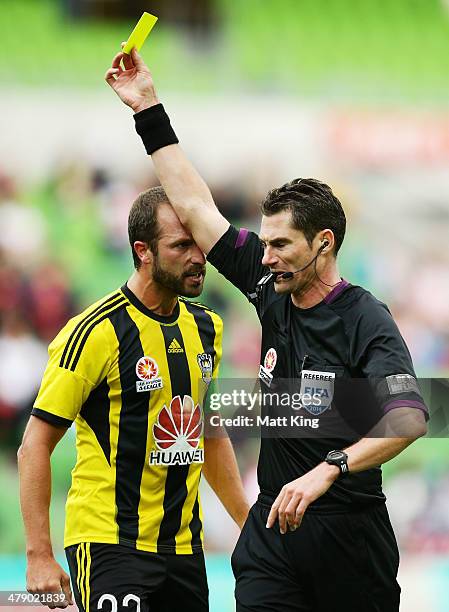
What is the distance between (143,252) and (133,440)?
0.66 metres

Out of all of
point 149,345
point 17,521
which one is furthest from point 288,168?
point 149,345

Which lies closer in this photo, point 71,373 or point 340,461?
point 340,461

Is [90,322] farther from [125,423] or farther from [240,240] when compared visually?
[240,240]

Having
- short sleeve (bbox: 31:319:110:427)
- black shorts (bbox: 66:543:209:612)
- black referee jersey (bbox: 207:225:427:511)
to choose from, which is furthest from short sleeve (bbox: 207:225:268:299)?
black shorts (bbox: 66:543:209:612)

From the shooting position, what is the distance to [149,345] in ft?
12.0

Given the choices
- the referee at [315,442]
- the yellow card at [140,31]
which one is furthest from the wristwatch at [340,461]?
the yellow card at [140,31]

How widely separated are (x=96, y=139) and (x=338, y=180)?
2.34 metres

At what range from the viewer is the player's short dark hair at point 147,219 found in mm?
3695

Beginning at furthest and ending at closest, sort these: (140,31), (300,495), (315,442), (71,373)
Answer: (140,31)
(71,373)
(315,442)
(300,495)

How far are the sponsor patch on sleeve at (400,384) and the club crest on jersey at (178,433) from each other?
2.89 feet

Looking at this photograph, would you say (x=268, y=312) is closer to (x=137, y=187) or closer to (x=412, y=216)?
(x=137, y=187)

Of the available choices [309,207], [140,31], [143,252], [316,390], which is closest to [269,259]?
[309,207]

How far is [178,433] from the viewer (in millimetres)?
3652

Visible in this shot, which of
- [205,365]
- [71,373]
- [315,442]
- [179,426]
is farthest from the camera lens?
[205,365]
